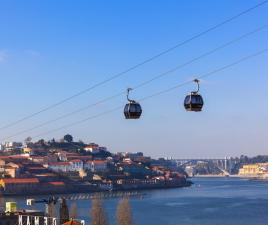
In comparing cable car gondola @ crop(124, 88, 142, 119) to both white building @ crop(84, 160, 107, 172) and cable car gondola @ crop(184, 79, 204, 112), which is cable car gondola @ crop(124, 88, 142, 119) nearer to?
cable car gondola @ crop(184, 79, 204, 112)

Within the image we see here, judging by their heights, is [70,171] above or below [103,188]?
above

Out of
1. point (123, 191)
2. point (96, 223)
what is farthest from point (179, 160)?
point (96, 223)

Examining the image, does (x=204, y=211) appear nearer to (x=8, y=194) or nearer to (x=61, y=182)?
(x=8, y=194)

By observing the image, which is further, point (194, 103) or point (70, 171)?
point (70, 171)

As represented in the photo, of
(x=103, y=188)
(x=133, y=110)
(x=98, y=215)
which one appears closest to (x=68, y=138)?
(x=103, y=188)

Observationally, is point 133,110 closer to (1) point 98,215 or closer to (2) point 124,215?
(2) point 124,215

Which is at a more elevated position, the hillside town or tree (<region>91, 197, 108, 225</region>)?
the hillside town

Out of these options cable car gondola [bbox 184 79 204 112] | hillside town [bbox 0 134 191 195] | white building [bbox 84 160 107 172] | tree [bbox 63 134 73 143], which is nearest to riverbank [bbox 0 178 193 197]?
hillside town [bbox 0 134 191 195]

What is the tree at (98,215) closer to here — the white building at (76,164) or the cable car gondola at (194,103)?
the cable car gondola at (194,103)

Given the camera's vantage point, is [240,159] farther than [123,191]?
Yes
